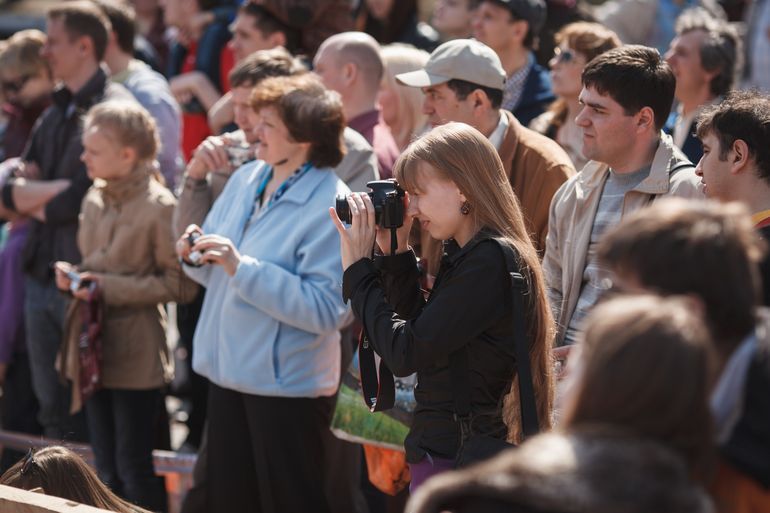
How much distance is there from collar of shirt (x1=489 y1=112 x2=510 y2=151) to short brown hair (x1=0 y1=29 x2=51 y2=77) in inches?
127

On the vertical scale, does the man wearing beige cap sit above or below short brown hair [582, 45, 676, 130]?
below

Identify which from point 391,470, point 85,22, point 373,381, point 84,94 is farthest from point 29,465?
point 85,22

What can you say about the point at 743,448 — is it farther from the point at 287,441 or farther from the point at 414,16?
the point at 414,16

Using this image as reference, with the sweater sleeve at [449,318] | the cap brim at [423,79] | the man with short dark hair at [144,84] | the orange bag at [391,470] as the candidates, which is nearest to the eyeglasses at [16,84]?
the man with short dark hair at [144,84]

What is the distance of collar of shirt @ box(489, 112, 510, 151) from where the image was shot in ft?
14.4

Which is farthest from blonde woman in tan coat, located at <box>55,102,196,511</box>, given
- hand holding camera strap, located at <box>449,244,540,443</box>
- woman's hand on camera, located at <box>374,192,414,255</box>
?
hand holding camera strap, located at <box>449,244,540,443</box>

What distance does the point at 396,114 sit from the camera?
18.7 ft

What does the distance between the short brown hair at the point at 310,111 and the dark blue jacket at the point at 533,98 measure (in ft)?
4.73

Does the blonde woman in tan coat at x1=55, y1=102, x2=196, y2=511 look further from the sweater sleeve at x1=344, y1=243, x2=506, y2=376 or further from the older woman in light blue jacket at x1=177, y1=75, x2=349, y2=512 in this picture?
the sweater sleeve at x1=344, y1=243, x2=506, y2=376

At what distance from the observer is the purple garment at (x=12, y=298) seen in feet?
19.8

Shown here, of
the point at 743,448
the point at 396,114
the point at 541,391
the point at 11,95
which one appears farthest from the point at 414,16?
the point at 743,448

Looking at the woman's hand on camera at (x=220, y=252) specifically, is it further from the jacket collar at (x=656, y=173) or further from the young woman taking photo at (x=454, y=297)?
the jacket collar at (x=656, y=173)

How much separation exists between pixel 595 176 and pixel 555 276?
38 centimetres

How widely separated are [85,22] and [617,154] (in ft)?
11.5
